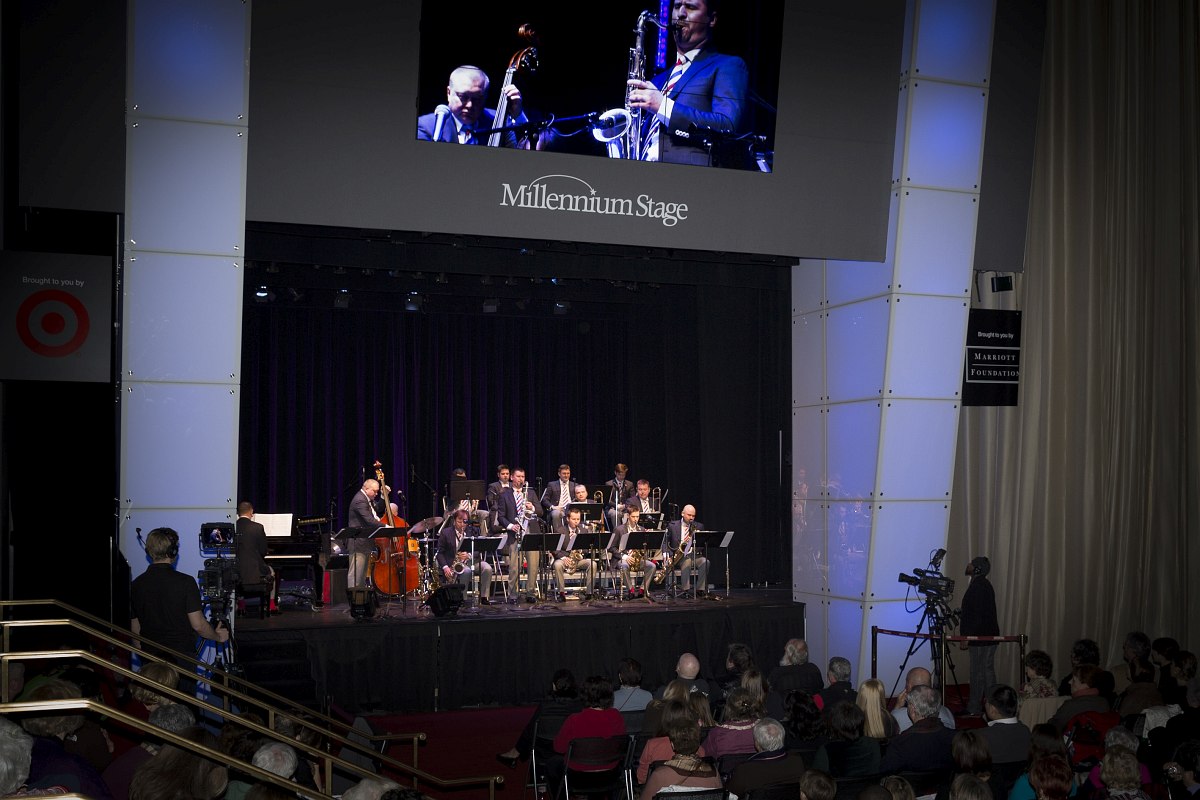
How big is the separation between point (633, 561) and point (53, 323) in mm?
9359

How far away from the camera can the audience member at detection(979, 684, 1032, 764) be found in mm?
7062

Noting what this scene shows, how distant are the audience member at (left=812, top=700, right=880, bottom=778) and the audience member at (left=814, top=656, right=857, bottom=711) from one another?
146cm

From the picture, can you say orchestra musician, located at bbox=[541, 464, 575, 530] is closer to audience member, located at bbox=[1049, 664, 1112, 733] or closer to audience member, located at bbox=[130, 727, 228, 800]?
audience member, located at bbox=[1049, 664, 1112, 733]

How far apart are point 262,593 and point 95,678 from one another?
6.33m

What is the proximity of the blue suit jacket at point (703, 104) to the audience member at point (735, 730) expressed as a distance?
6.01 meters

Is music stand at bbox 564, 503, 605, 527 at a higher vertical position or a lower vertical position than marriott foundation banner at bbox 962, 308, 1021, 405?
lower

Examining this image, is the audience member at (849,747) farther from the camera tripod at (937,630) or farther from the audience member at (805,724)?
the camera tripod at (937,630)

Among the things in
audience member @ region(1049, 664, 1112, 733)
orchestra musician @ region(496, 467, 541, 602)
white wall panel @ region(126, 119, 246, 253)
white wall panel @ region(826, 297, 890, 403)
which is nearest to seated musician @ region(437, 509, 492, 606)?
orchestra musician @ region(496, 467, 541, 602)

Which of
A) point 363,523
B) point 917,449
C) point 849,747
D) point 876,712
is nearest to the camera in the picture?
point 849,747

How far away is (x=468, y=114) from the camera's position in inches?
422

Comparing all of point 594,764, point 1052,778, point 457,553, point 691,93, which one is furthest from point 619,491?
point 1052,778

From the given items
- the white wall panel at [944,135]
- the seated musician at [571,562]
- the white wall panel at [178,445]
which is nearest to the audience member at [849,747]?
the white wall panel at [178,445]

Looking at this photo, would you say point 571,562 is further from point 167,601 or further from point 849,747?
point 849,747

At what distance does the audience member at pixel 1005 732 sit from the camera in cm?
706
